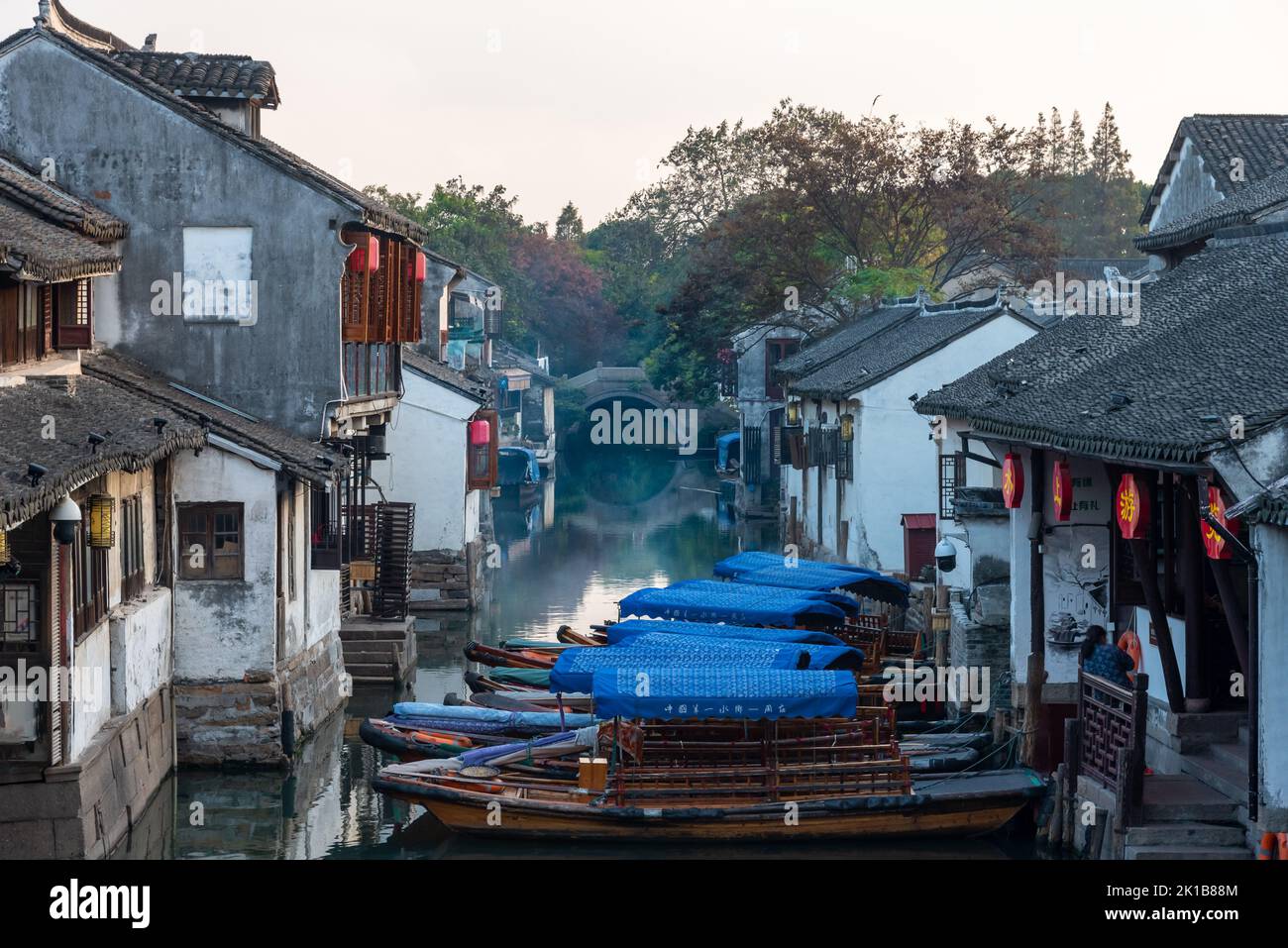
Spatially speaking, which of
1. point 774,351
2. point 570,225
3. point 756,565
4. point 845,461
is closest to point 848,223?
point 774,351

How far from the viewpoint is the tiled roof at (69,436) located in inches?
542

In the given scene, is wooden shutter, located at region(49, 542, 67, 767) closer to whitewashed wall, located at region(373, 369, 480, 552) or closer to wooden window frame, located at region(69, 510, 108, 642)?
wooden window frame, located at region(69, 510, 108, 642)

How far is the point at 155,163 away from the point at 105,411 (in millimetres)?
5725

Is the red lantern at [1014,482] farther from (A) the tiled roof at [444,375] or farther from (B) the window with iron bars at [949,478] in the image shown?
(A) the tiled roof at [444,375]

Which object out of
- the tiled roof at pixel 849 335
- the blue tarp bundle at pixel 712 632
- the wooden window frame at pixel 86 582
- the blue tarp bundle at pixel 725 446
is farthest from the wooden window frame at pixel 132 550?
the blue tarp bundle at pixel 725 446

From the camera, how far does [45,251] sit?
57.1 ft

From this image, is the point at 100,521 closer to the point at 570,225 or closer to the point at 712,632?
the point at 712,632

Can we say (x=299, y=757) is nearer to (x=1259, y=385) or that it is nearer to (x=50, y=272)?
(x=50, y=272)

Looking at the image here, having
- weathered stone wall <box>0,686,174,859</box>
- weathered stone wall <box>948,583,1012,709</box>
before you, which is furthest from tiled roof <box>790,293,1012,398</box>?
weathered stone wall <box>0,686,174,859</box>

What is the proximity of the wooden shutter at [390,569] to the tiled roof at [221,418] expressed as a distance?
208 inches

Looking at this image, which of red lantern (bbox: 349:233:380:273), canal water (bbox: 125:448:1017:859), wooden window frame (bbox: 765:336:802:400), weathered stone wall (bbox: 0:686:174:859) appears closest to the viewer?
weathered stone wall (bbox: 0:686:174:859)

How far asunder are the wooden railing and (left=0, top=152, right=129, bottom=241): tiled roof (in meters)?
12.5

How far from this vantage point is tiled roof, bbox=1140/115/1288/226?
2783 centimetres
